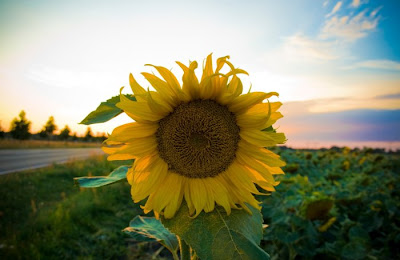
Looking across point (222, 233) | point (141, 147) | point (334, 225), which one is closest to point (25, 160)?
point (334, 225)

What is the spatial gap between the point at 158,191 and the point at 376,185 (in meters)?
4.40

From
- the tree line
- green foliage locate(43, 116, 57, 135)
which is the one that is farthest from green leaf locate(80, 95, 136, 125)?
green foliage locate(43, 116, 57, 135)

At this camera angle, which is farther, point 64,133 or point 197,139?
point 64,133

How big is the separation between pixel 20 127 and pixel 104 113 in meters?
56.7

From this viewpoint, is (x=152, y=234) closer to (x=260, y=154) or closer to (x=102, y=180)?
(x=102, y=180)

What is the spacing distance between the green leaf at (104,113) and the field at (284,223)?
28.6 inches

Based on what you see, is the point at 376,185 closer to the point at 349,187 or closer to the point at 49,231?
the point at 349,187

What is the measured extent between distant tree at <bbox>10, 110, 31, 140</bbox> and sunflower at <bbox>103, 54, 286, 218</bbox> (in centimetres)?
5493

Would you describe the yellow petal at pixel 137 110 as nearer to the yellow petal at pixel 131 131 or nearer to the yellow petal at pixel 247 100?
the yellow petal at pixel 131 131

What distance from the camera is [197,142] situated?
52.1 inches

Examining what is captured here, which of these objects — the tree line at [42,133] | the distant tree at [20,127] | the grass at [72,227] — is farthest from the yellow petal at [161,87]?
the distant tree at [20,127]

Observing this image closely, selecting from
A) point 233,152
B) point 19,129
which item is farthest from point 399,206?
point 19,129

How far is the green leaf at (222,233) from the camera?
100cm

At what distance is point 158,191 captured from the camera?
1232 millimetres
